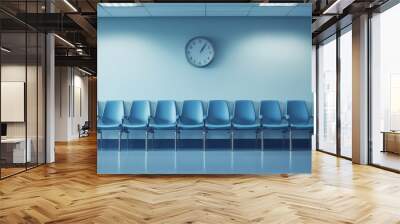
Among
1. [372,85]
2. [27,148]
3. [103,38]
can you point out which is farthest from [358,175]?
[27,148]

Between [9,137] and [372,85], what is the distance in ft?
20.6

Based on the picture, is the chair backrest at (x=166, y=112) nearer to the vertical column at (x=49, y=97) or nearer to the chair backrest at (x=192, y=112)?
the chair backrest at (x=192, y=112)

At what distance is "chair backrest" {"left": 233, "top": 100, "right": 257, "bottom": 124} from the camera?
5.71 m

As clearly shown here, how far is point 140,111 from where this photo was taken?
5.76m

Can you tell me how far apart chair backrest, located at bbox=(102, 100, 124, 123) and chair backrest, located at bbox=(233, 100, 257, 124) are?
5.68 ft

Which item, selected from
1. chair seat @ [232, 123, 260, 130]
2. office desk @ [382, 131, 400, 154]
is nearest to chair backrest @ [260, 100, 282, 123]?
chair seat @ [232, 123, 260, 130]

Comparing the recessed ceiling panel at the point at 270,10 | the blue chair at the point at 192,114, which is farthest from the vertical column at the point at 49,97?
the recessed ceiling panel at the point at 270,10

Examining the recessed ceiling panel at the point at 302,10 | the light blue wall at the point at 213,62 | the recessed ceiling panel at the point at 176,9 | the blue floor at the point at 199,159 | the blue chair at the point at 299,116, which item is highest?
the recessed ceiling panel at the point at 176,9

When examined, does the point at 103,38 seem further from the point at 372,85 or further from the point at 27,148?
the point at 372,85

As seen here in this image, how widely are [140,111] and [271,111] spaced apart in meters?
2.01

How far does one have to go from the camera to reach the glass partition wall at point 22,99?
5816 millimetres

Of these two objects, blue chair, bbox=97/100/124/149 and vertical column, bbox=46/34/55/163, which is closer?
blue chair, bbox=97/100/124/149

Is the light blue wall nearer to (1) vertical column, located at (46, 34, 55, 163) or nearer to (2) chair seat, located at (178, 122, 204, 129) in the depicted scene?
(2) chair seat, located at (178, 122, 204, 129)

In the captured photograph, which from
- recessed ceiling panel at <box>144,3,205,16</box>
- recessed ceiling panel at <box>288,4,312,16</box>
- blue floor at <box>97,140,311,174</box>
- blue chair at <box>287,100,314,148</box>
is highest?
recessed ceiling panel at <box>144,3,205,16</box>
